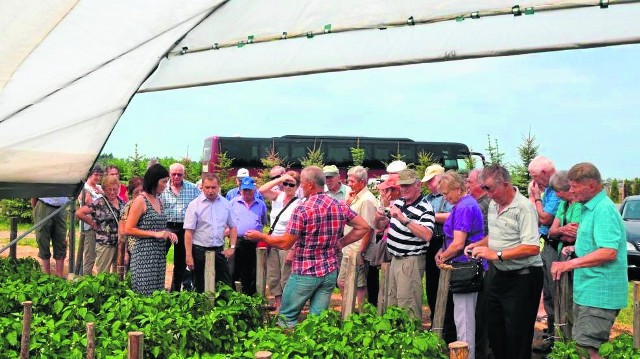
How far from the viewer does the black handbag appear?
19.5 ft

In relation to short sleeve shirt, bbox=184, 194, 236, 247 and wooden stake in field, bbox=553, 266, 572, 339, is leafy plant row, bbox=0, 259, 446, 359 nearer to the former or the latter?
short sleeve shirt, bbox=184, 194, 236, 247

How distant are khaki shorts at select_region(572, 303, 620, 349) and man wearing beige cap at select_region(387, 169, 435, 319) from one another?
1742 mm

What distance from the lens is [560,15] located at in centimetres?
411

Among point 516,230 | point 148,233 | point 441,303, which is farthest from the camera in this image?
point 148,233

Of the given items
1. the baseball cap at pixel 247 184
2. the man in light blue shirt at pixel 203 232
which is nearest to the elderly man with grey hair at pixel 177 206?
the baseball cap at pixel 247 184

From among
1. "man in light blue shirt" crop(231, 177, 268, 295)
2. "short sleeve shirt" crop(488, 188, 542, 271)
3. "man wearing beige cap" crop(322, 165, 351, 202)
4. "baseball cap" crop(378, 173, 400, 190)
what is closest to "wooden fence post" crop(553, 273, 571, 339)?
"short sleeve shirt" crop(488, 188, 542, 271)

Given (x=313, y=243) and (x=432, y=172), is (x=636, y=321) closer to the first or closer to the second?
(x=313, y=243)

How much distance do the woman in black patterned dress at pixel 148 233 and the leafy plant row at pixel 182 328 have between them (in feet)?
2.45

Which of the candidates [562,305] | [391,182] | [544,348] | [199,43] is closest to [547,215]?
[544,348]

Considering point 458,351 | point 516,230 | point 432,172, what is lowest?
point 458,351

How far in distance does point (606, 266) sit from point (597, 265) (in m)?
0.08

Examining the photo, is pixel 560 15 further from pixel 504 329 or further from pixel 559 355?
pixel 504 329

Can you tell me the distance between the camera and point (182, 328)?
181 inches

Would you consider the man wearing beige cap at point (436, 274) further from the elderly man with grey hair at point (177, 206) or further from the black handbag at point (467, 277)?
the elderly man with grey hair at point (177, 206)
